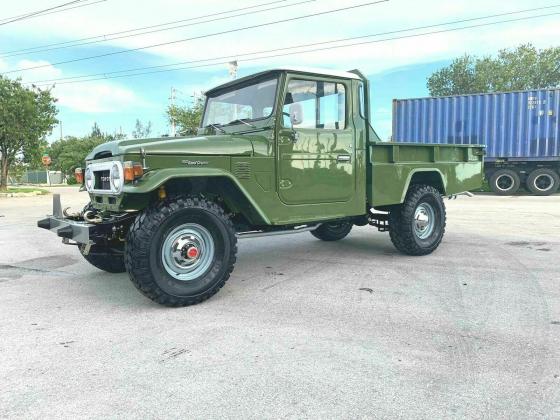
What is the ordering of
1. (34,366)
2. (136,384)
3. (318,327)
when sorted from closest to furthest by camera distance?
(136,384)
(34,366)
(318,327)

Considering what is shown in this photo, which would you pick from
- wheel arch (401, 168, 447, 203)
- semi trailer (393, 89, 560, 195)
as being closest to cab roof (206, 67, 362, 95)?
wheel arch (401, 168, 447, 203)

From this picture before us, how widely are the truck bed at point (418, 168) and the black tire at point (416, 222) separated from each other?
0.63 ft

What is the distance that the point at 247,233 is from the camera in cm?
488

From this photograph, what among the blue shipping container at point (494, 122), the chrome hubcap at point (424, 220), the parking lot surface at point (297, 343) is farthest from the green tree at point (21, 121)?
the chrome hubcap at point (424, 220)

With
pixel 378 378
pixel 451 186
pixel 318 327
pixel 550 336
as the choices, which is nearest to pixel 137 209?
pixel 318 327

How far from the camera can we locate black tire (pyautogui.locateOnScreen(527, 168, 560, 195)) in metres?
17.3

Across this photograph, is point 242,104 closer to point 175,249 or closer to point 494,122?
point 175,249

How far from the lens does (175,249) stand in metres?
4.07

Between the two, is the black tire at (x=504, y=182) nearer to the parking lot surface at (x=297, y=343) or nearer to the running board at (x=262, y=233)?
the parking lot surface at (x=297, y=343)

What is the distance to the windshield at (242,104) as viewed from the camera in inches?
189

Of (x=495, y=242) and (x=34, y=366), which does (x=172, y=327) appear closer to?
(x=34, y=366)

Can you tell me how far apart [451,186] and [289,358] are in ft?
15.4

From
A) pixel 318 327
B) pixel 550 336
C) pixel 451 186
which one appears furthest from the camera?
pixel 451 186

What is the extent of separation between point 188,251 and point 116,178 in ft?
2.91
